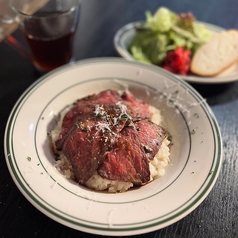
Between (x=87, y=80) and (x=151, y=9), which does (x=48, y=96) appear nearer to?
(x=87, y=80)

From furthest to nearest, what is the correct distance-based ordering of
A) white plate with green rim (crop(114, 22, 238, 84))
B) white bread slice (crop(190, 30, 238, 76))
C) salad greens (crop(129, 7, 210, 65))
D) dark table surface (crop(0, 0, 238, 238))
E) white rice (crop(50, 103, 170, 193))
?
salad greens (crop(129, 7, 210, 65)), white bread slice (crop(190, 30, 238, 76)), white plate with green rim (crop(114, 22, 238, 84)), white rice (crop(50, 103, 170, 193)), dark table surface (crop(0, 0, 238, 238))

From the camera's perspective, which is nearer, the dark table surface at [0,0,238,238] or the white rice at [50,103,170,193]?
the dark table surface at [0,0,238,238]

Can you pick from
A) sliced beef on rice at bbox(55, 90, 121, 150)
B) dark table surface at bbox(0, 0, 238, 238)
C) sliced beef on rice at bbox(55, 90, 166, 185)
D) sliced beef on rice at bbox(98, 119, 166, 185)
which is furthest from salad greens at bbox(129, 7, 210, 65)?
sliced beef on rice at bbox(98, 119, 166, 185)

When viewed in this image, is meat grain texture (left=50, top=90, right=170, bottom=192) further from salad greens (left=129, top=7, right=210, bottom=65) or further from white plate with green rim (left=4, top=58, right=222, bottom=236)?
salad greens (left=129, top=7, right=210, bottom=65)

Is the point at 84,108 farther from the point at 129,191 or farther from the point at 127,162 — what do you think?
the point at 129,191

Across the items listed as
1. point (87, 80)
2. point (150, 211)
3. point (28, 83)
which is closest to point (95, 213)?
point (150, 211)

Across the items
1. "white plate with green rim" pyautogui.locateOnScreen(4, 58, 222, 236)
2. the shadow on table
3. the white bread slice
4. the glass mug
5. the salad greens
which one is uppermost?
the glass mug
